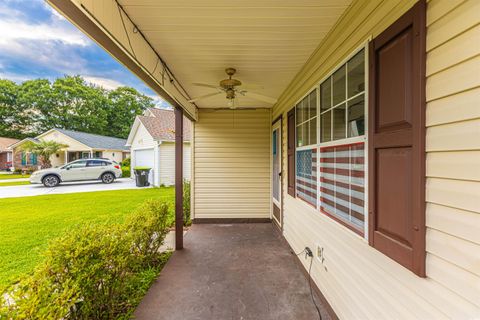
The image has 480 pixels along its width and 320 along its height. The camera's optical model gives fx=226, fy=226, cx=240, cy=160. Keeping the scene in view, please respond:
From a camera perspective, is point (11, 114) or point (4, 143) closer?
point (4, 143)

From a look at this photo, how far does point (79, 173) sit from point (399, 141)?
14513 mm

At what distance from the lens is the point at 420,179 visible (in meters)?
1.11

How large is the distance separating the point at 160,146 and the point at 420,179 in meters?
11.2

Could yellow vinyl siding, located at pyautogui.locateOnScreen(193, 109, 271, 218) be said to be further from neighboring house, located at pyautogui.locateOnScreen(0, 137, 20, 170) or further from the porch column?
neighboring house, located at pyautogui.locateOnScreen(0, 137, 20, 170)

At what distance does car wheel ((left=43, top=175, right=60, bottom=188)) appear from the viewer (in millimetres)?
11101

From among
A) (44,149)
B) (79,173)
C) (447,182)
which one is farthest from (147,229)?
(44,149)

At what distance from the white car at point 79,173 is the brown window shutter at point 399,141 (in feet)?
45.9

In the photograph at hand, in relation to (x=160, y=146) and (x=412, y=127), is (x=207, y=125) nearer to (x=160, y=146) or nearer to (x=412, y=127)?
(x=412, y=127)

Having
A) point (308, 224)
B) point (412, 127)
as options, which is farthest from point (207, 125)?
point (412, 127)

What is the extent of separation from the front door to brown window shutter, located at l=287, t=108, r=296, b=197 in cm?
65

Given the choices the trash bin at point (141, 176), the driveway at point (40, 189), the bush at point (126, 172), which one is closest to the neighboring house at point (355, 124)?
the trash bin at point (141, 176)

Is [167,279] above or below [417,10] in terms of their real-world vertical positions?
below

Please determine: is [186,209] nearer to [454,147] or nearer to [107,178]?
[454,147]

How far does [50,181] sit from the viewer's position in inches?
440
